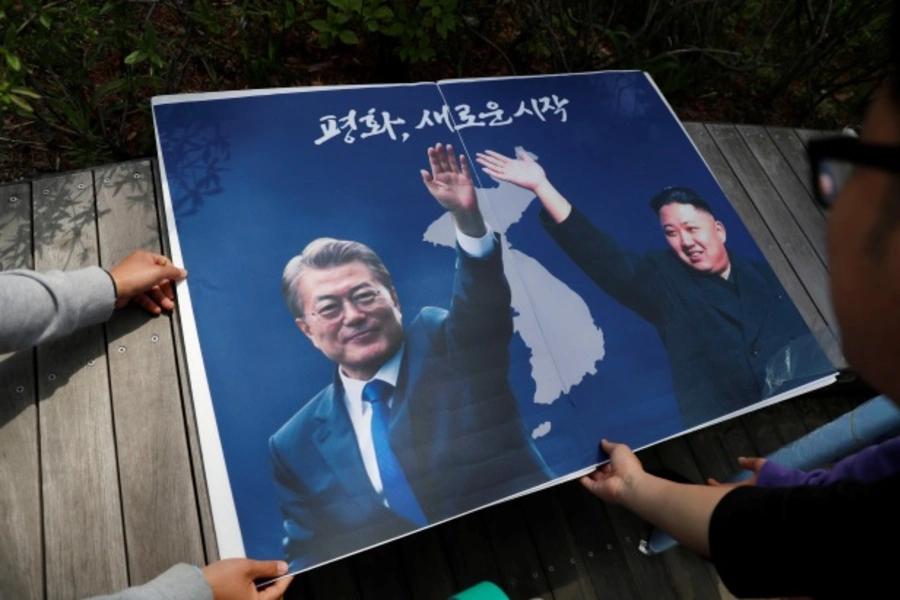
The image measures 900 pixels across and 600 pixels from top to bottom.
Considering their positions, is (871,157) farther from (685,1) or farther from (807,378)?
(685,1)

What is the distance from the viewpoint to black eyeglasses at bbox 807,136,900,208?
505 mm

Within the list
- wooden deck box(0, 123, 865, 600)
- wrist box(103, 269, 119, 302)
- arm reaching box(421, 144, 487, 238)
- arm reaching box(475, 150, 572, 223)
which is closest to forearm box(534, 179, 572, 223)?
arm reaching box(475, 150, 572, 223)

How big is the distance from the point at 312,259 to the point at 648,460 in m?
0.94

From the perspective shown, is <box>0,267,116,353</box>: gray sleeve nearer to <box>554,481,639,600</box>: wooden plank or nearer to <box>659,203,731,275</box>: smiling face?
<box>554,481,639,600</box>: wooden plank

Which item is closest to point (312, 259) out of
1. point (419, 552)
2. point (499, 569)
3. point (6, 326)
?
point (6, 326)

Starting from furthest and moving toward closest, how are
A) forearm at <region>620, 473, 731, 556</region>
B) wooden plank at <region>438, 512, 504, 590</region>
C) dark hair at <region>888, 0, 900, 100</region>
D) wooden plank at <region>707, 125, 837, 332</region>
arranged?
1. wooden plank at <region>707, 125, 837, 332</region>
2. wooden plank at <region>438, 512, 504, 590</region>
3. forearm at <region>620, 473, 731, 556</region>
4. dark hair at <region>888, 0, 900, 100</region>

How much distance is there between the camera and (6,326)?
1.00 m

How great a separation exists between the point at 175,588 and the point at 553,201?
104 centimetres

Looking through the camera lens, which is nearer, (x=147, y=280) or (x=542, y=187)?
(x=147, y=280)

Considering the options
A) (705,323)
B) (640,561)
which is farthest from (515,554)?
(705,323)

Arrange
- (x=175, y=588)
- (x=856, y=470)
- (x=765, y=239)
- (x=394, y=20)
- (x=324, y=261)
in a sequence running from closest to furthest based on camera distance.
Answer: (x=175, y=588)
(x=856, y=470)
(x=324, y=261)
(x=765, y=239)
(x=394, y=20)

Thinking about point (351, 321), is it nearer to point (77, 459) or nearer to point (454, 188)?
point (454, 188)

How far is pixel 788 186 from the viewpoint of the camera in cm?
183

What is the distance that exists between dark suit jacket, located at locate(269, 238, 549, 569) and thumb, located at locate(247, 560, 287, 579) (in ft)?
0.06
